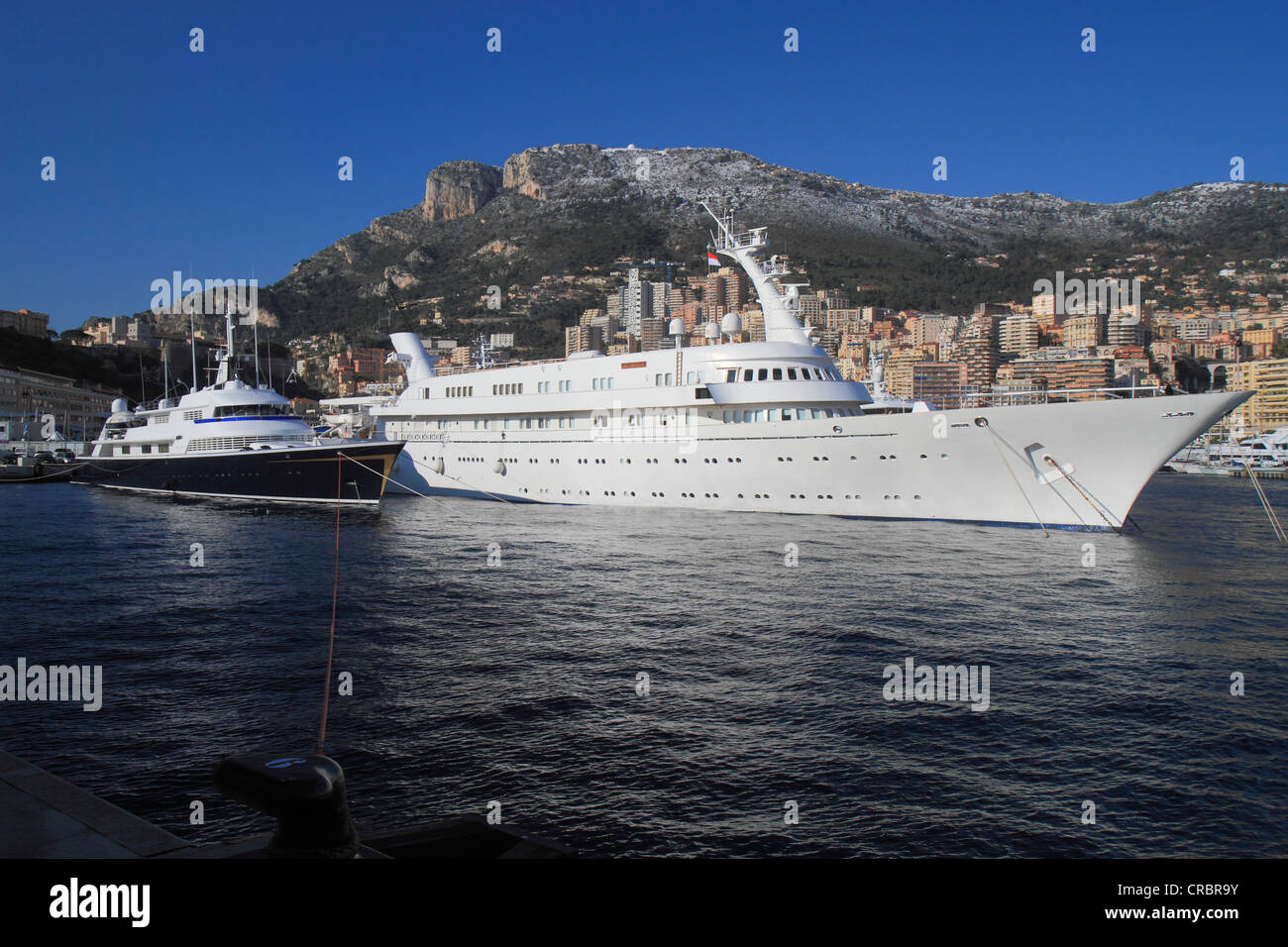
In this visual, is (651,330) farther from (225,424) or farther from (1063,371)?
(225,424)

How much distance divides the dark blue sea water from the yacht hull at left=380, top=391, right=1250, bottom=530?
2939mm

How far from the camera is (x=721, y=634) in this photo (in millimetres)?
14336

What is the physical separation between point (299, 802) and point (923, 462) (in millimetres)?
25759

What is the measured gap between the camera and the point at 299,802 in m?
3.71

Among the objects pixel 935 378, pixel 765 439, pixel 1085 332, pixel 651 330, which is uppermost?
pixel 1085 332

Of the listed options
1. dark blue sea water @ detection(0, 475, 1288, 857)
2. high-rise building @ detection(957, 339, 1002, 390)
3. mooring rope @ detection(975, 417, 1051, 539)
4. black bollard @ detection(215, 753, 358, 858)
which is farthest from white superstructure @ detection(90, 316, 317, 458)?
high-rise building @ detection(957, 339, 1002, 390)

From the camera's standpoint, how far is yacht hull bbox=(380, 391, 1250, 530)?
81.4 feet

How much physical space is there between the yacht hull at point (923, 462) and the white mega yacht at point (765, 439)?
44 millimetres

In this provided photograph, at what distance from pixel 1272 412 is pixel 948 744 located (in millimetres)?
119843

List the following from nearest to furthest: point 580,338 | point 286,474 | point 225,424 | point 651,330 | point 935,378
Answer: point 286,474, point 225,424, point 935,378, point 651,330, point 580,338

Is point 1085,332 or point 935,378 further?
point 1085,332

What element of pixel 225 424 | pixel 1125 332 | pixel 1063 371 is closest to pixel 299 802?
pixel 225 424
